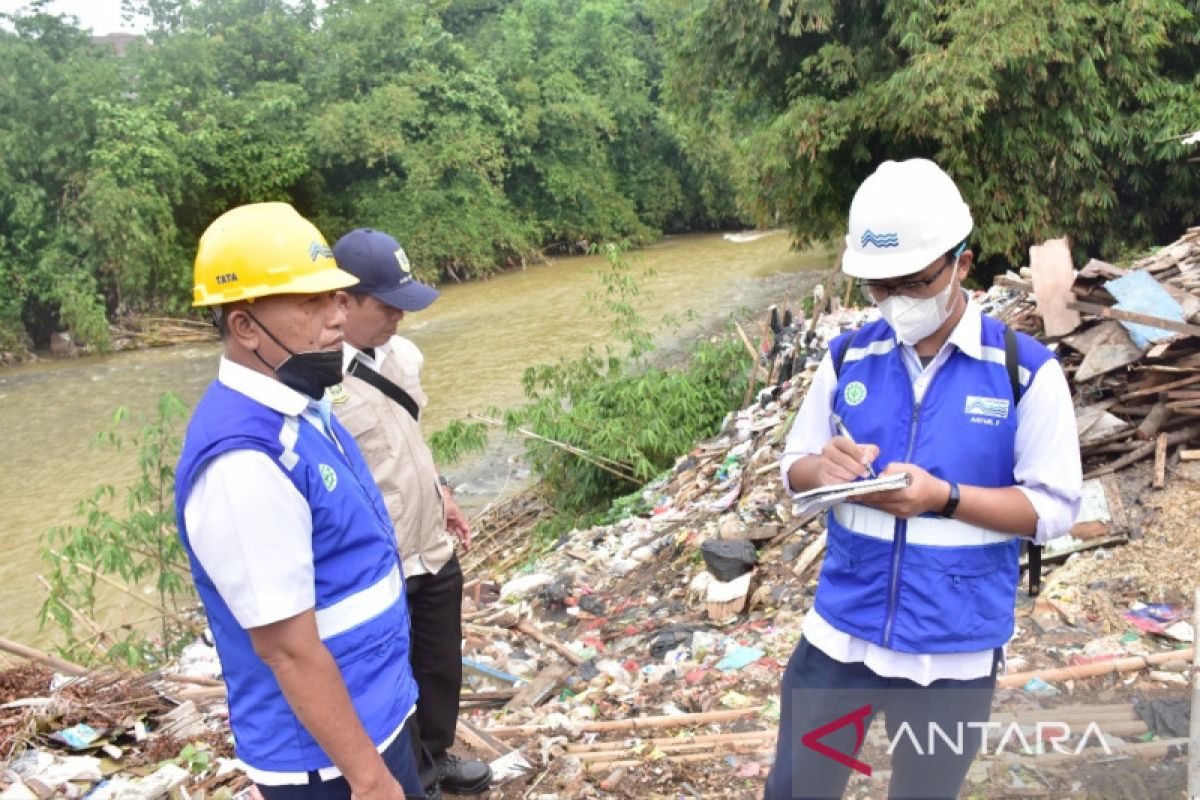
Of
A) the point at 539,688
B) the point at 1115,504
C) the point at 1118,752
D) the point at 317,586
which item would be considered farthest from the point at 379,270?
the point at 1115,504

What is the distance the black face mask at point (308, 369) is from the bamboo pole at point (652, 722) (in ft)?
7.38

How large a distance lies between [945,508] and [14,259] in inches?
852

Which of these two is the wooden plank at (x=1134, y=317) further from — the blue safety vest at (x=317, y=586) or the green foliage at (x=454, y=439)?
the green foliage at (x=454, y=439)

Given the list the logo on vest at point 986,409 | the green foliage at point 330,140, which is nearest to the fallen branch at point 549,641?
the logo on vest at point 986,409

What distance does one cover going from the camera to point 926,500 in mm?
1686

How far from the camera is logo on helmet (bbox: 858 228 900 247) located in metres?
1.79

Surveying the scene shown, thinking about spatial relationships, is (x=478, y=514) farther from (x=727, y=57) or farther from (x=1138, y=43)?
(x=1138, y=43)

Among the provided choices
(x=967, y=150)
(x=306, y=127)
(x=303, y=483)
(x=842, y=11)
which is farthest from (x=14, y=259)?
(x=303, y=483)

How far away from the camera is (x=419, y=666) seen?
295 centimetres

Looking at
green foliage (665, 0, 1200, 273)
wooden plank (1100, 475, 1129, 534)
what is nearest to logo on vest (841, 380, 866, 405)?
wooden plank (1100, 475, 1129, 534)

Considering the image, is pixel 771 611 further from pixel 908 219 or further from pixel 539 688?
pixel 908 219

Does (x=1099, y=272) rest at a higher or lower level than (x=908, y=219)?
lower

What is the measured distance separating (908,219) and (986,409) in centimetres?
40

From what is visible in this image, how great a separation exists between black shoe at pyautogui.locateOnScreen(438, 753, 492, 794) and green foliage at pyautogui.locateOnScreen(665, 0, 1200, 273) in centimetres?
905
